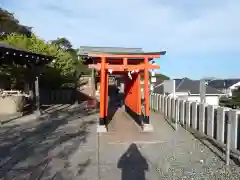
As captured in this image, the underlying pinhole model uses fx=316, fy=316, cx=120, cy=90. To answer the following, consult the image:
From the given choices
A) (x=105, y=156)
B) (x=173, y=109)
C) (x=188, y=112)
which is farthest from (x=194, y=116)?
(x=105, y=156)

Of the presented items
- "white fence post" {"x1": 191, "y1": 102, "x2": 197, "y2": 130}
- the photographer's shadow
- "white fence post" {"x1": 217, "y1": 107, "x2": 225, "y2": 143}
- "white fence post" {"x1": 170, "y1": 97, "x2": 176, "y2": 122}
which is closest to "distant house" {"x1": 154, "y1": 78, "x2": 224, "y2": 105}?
"white fence post" {"x1": 170, "y1": 97, "x2": 176, "y2": 122}

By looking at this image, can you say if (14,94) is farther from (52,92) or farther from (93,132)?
(52,92)

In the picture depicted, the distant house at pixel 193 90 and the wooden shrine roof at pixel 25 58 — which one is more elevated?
the wooden shrine roof at pixel 25 58

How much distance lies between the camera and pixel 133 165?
267 inches

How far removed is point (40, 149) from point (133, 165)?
2845 millimetres

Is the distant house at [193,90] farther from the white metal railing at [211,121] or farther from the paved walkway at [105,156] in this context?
the paved walkway at [105,156]

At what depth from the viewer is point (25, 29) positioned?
1833 inches

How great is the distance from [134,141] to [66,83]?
2230 centimetres

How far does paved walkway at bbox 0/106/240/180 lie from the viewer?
243 inches

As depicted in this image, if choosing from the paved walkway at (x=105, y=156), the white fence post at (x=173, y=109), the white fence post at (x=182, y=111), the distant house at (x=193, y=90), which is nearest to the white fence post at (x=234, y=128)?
the paved walkway at (x=105, y=156)

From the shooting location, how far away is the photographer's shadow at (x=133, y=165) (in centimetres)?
605

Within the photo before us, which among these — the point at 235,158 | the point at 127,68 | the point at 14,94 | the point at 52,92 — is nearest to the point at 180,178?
the point at 235,158

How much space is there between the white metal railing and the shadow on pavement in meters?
3.54

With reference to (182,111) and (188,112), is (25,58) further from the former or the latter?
(188,112)
